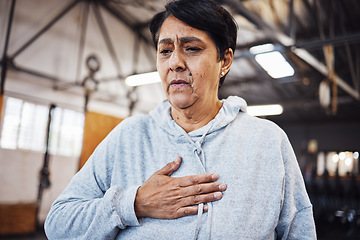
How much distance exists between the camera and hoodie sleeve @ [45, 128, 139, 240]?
0.99 meters

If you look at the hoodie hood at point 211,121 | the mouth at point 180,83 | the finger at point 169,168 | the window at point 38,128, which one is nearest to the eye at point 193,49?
the mouth at point 180,83

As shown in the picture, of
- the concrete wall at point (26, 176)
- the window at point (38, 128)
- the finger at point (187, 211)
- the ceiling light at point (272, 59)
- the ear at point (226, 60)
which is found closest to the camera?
the finger at point (187, 211)

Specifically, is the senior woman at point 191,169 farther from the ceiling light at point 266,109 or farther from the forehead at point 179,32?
the ceiling light at point 266,109

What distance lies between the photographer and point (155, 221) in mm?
1008

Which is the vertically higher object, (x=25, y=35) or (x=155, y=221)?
(x=25, y=35)

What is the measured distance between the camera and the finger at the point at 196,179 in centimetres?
100

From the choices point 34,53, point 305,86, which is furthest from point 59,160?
point 305,86

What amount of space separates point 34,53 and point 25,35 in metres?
0.47

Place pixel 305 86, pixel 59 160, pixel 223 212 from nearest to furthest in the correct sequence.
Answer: pixel 223 212
pixel 59 160
pixel 305 86

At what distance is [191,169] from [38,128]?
7612mm

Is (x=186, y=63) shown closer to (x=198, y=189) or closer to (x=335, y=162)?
(x=198, y=189)

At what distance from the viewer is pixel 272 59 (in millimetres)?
5684

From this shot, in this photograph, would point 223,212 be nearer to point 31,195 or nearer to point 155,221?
point 155,221

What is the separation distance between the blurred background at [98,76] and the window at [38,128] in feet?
0.08
